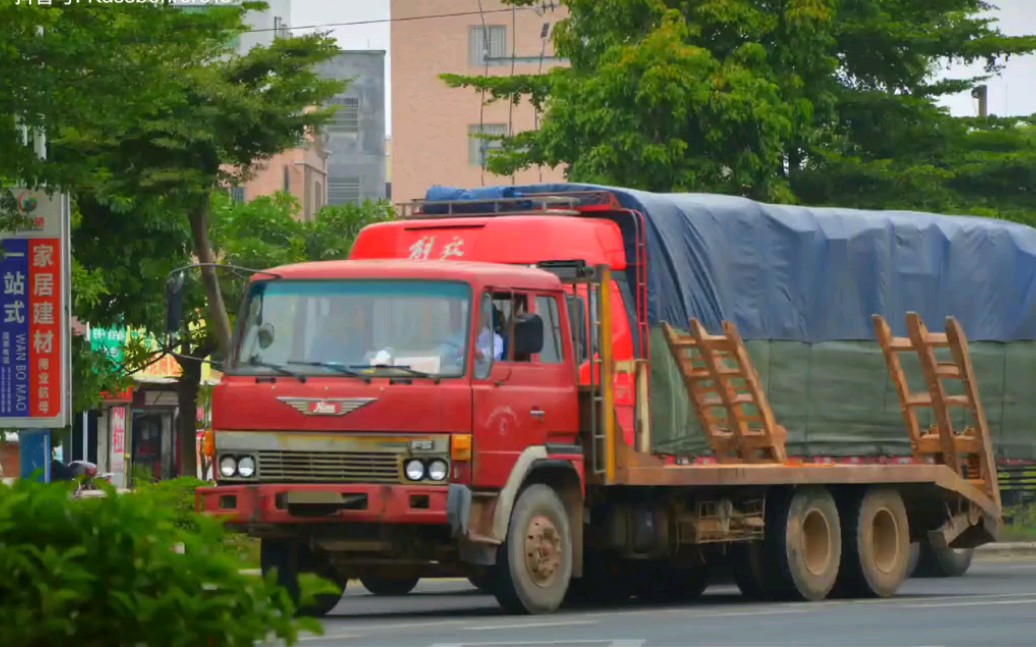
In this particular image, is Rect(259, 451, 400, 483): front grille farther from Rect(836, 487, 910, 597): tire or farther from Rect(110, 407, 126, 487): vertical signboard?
Rect(110, 407, 126, 487): vertical signboard

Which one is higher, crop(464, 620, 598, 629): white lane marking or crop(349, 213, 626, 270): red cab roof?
crop(349, 213, 626, 270): red cab roof

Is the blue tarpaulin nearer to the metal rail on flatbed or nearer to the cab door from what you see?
the metal rail on flatbed

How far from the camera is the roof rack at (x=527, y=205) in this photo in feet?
62.3

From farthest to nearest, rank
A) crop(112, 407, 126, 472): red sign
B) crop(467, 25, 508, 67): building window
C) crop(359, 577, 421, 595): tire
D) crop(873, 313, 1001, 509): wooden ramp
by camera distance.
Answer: crop(467, 25, 508, 67): building window, crop(112, 407, 126, 472): red sign, crop(873, 313, 1001, 509): wooden ramp, crop(359, 577, 421, 595): tire

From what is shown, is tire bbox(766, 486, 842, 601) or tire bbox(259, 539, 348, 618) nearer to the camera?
tire bbox(259, 539, 348, 618)

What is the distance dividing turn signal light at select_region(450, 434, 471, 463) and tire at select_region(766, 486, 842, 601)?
4421mm

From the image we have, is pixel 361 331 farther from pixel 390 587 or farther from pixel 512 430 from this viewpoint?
pixel 390 587

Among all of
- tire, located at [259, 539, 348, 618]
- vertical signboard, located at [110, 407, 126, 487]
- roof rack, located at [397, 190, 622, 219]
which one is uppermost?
roof rack, located at [397, 190, 622, 219]

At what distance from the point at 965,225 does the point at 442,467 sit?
8766 millimetres

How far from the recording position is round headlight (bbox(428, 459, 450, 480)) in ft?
53.4

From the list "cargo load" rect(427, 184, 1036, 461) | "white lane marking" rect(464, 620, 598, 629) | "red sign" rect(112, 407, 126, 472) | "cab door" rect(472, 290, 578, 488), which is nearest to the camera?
"white lane marking" rect(464, 620, 598, 629)

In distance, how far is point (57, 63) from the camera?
17.9 meters

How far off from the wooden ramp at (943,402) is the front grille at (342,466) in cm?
662

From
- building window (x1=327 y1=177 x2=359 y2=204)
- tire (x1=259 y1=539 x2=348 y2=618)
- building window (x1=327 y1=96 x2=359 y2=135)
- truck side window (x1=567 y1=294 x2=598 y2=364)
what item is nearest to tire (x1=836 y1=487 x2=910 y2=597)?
truck side window (x1=567 y1=294 x2=598 y2=364)
